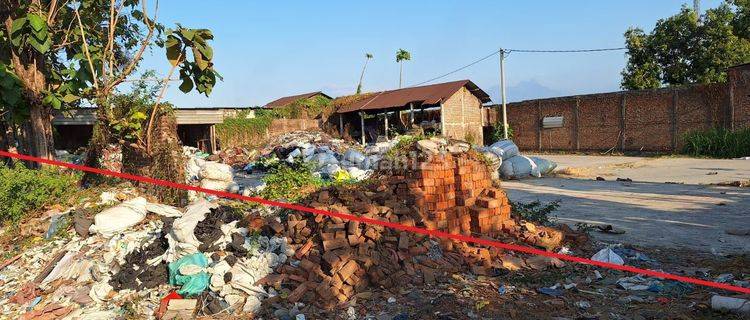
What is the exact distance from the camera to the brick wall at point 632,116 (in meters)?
17.7

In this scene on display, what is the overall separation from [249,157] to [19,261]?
44.1 feet

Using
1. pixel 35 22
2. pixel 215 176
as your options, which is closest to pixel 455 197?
pixel 35 22

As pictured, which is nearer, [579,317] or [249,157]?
[579,317]

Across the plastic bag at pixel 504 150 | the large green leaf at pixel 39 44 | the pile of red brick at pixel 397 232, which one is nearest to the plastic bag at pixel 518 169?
the plastic bag at pixel 504 150

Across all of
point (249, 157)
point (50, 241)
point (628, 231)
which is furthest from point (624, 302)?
point (249, 157)

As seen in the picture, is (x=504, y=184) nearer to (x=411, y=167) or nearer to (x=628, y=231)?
(x=628, y=231)

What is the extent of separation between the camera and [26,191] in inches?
248

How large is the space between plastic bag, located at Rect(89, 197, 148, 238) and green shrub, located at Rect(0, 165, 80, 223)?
1251 mm

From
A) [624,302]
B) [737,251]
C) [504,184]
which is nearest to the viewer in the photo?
[624,302]

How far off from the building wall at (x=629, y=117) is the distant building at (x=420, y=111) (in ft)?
7.47

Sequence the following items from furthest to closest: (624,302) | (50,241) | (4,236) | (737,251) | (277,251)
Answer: (4,236) < (50,241) < (737,251) < (277,251) < (624,302)

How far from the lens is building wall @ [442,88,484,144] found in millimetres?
22047

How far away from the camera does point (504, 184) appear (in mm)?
12109

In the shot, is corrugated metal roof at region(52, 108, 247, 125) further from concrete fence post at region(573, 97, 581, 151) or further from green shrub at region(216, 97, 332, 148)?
concrete fence post at region(573, 97, 581, 151)
